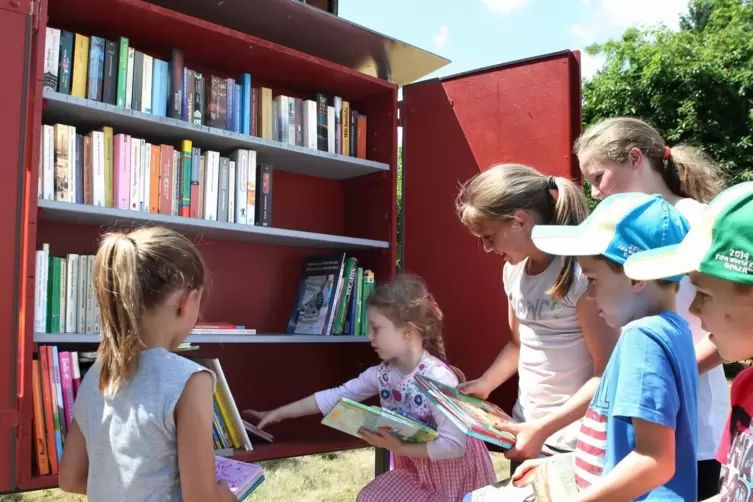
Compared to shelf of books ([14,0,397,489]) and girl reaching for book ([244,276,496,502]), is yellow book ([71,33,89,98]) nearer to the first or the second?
shelf of books ([14,0,397,489])

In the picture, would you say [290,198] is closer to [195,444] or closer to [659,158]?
[659,158]

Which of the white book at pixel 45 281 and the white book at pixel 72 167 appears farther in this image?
the white book at pixel 72 167

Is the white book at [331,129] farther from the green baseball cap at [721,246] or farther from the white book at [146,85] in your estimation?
the green baseball cap at [721,246]

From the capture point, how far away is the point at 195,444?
1.43 m

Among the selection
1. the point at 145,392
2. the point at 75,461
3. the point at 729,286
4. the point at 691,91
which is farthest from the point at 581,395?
the point at 691,91

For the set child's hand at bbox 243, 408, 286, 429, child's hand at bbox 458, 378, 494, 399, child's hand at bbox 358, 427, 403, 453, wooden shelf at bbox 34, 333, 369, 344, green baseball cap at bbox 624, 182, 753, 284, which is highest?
green baseball cap at bbox 624, 182, 753, 284

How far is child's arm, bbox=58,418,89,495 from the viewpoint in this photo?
1589 mm

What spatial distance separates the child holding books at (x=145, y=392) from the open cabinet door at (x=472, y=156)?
161cm

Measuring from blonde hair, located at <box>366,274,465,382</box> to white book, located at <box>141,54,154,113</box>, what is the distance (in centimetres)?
114

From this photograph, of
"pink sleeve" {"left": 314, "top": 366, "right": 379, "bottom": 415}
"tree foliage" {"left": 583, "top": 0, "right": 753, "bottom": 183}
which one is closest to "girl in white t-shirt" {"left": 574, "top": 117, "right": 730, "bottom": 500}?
"pink sleeve" {"left": 314, "top": 366, "right": 379, "bottom": 415}

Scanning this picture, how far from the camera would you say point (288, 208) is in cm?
340

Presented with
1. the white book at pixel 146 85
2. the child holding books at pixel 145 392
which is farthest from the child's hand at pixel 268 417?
the white book at pixel 146 85

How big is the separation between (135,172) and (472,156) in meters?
1.46

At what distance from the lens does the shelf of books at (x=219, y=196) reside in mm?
2248
